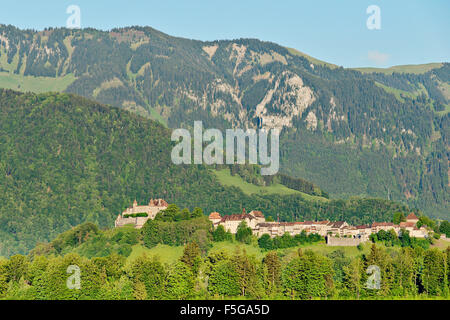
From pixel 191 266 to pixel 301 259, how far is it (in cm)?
2595

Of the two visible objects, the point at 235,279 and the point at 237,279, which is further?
the point at 235,279

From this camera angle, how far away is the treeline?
576 ft

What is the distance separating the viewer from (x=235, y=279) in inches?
7077

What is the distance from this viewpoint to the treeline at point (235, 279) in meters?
176

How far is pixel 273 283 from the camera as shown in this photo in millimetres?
181875
